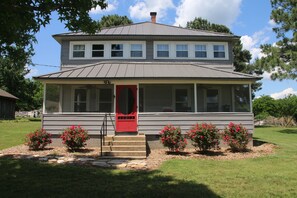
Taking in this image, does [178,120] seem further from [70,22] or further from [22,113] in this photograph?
[22,113]

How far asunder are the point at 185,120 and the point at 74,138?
513cm

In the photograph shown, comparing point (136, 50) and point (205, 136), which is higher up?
point (136, 50)

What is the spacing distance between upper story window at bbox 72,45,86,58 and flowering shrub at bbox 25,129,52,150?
6108mm

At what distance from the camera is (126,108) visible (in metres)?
14.3

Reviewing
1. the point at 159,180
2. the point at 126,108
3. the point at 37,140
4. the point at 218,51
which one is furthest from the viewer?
the point at 218,51

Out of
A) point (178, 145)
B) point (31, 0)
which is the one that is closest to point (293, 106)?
point (178, 145)

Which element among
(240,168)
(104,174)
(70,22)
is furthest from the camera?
(240,168)

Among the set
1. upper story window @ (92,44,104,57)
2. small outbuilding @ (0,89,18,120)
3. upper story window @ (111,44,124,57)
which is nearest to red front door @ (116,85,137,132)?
upper story window @ (111,44,124,57)

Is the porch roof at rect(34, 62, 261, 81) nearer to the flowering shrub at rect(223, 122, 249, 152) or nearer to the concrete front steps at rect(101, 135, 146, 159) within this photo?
the flowering shrub at rect(223, 122, 249, 152)

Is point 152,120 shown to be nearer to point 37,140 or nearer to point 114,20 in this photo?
point 37,140

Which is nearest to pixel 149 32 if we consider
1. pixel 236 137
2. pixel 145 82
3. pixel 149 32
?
pixel 149 32

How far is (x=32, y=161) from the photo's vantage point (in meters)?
9.35

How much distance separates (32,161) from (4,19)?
5.49 metres

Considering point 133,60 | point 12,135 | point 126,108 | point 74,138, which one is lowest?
point 12,135
